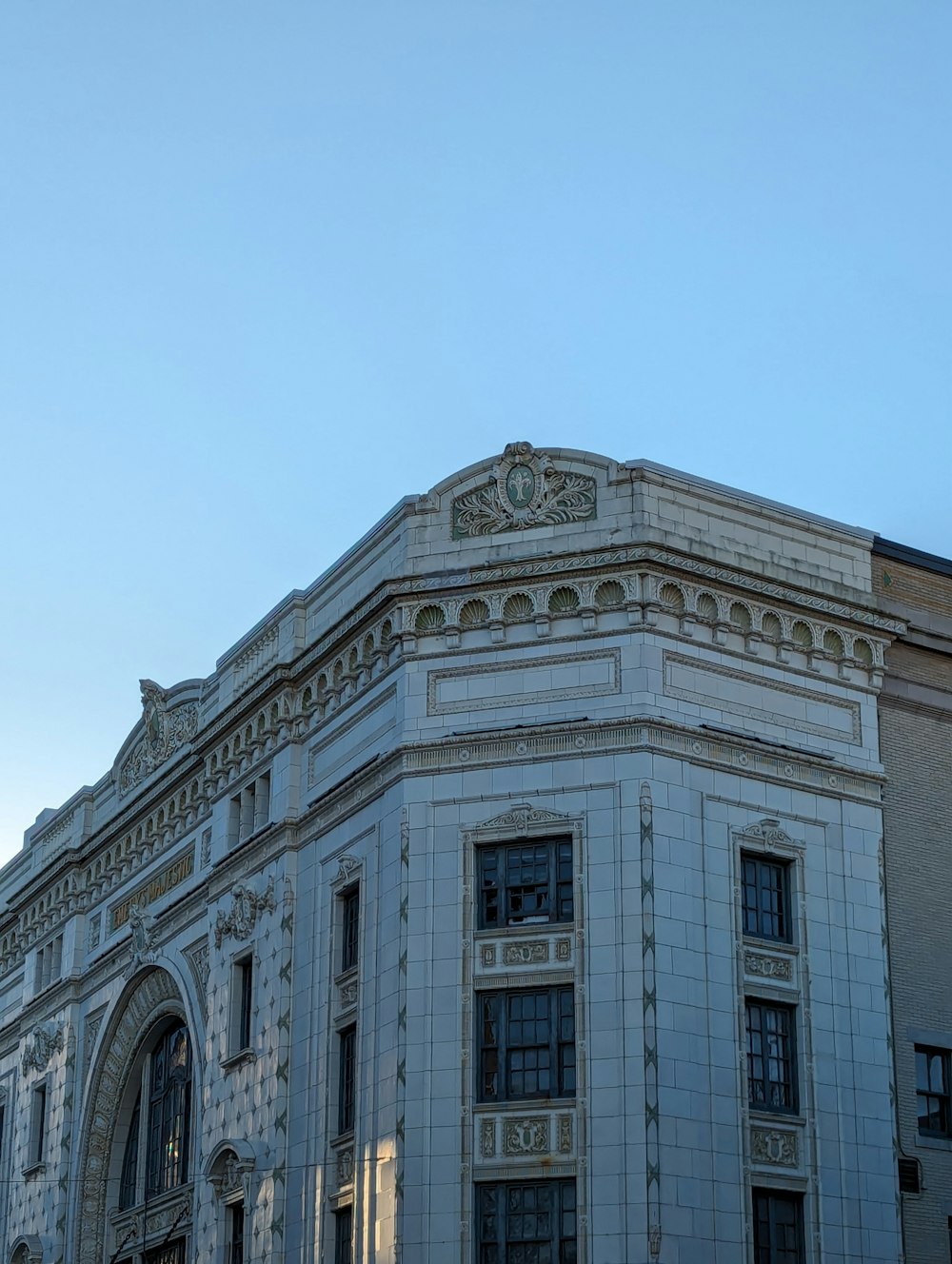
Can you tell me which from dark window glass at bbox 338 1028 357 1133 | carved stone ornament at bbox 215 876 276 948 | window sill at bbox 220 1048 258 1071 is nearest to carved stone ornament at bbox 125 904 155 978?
carved stone ornament at bbox 215 876 276 948

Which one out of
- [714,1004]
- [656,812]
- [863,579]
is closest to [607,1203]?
[714,1004]

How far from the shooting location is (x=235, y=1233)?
40.8 m

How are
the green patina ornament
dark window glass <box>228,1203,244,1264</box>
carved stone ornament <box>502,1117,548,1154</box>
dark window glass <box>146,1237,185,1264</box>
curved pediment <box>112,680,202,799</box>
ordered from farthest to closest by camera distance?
1. curved pediment <box>112,680,202,799</box>
2. dark window glass <box>146,1237,185,1264</box>
3. dark window glass <box>228,1203,244,1264</box>
4. the green patina ornament
5. carved stone ornament <box>502,1117,548,1154</box>

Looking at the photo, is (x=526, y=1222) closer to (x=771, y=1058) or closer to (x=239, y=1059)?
(x=771, y=1058)

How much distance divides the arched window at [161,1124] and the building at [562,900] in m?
2.25

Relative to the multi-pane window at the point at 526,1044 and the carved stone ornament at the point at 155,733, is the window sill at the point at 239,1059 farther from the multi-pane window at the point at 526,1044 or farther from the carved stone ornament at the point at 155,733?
the carved stone ornament at the point at 155,733

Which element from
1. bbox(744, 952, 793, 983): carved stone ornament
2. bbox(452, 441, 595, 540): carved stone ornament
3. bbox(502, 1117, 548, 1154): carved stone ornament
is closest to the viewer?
bbox(502, 1117, 548, 1154): carved stone ornament

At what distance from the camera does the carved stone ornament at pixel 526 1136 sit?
111 ft

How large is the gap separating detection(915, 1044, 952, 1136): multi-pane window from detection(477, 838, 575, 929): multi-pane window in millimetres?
7685

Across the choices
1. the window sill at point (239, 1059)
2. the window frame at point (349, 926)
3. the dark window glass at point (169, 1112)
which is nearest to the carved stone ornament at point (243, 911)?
the window sill at point (239, 1059)

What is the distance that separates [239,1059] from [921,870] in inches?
560

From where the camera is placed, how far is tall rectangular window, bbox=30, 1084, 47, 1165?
52906mm

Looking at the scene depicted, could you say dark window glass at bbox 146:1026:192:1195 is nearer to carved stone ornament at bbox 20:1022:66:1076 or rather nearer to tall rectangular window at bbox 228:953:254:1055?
tall rectangular window at bbox 228:953:254:1055

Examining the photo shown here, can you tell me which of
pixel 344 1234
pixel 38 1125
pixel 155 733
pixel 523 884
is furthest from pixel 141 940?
pixel 523 884
